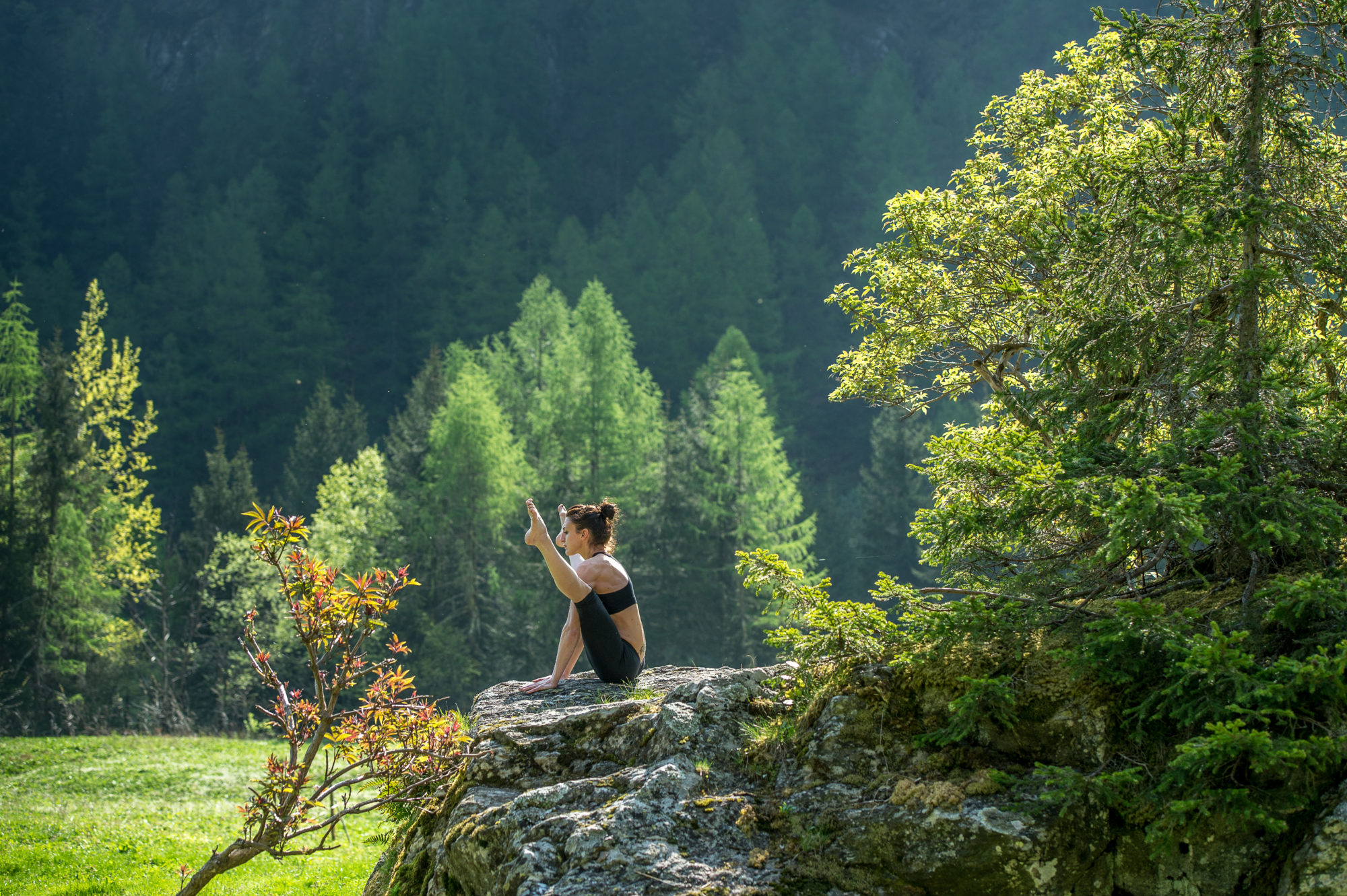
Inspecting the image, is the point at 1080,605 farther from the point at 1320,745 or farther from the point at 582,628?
the point at 582,628

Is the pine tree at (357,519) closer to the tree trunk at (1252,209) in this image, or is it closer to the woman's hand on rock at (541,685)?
the woman's hand on rock at (541,685)

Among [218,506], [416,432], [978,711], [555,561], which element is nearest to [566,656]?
[555,561]

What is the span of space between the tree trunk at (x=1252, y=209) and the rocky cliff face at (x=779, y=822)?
1.56 m

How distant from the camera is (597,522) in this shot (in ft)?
19.6

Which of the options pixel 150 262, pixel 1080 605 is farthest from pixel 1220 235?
pixel 150 262

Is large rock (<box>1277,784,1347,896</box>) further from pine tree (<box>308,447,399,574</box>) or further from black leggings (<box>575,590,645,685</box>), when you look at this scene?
pine tree (<box>308,447,399,574</box>)

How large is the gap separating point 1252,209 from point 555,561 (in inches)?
137

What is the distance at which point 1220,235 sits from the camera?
3.99 meters

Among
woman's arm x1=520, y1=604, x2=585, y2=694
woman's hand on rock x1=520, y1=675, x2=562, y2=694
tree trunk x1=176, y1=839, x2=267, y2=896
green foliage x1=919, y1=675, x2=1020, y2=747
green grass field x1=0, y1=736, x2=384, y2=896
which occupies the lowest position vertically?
green grass field x1=0, y1=736, x2=384, y2=896

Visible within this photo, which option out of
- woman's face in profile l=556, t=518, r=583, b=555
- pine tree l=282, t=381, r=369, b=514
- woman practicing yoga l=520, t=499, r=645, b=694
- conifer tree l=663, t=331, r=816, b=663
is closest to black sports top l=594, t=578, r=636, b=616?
woman practicing yoga l=520, t=499, r=645, b=694

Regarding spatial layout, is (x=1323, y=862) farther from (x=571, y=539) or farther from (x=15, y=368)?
(x=15, y=368)

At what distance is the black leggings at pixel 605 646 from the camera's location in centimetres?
552

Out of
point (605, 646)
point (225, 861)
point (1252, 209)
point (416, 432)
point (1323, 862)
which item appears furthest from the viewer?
point (416, 432)

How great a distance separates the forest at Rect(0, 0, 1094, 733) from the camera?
28.6 metres
